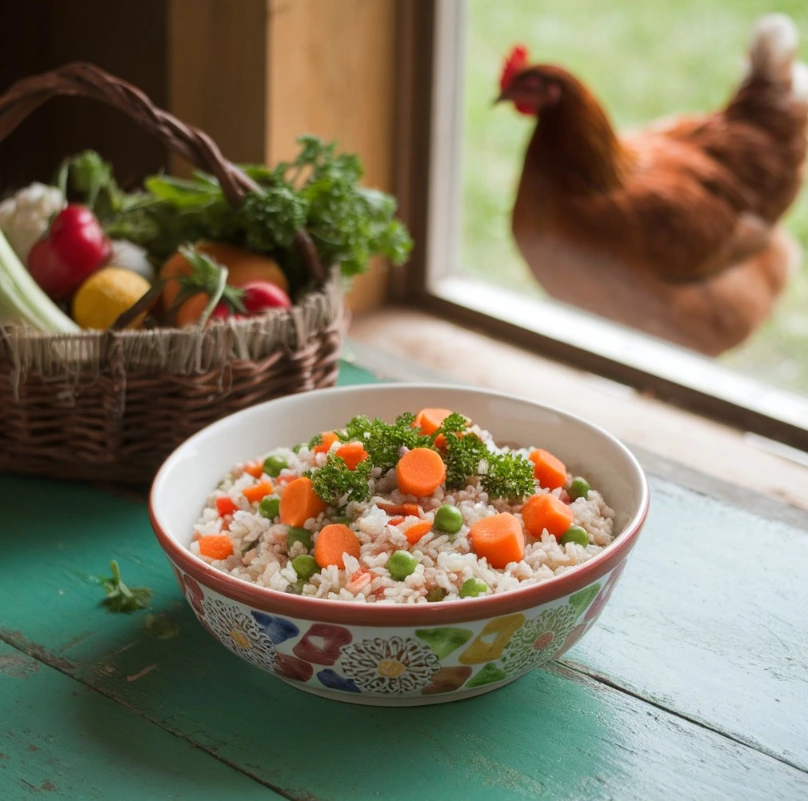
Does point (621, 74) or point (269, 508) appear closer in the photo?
point (269, 508)

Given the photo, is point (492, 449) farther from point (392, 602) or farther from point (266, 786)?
point (266, 786)

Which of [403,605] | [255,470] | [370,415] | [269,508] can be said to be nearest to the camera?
[403,605]

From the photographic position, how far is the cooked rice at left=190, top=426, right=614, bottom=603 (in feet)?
3.09

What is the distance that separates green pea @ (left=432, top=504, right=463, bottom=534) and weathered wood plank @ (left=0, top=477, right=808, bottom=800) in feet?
0.55

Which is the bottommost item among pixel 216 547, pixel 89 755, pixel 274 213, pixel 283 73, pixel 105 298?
pixel 89 755

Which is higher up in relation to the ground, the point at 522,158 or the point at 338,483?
the point at 522,158

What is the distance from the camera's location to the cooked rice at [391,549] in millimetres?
943

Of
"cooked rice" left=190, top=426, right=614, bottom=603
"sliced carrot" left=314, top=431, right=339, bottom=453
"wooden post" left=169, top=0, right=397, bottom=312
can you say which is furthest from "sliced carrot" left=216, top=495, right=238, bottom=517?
"wooden post" left=169, top=0, right=397, bottom=312

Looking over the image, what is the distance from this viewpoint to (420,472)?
3.41 feet

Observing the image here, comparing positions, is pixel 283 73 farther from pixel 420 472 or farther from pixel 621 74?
pixel 420 472

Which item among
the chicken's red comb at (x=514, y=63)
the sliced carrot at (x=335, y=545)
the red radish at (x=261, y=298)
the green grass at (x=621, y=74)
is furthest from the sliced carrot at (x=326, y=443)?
the green grass at (x=621, y=74)

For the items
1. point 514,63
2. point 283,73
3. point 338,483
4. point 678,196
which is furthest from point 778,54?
point 338,483

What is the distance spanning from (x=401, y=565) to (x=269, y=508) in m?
0.20

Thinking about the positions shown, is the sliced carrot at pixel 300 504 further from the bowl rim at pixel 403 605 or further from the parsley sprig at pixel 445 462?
the bowl rim at pixel 403 605
